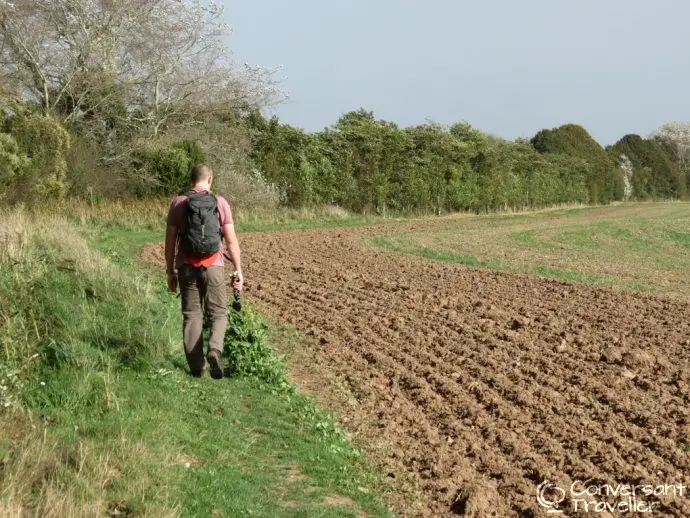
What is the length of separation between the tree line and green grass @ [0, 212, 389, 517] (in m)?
11.8

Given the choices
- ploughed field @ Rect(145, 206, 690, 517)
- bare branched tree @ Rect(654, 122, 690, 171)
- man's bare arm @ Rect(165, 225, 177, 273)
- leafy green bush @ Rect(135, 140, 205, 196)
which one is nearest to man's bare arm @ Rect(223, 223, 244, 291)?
man's bare arm @ Rect(165, 225, 177, 273)

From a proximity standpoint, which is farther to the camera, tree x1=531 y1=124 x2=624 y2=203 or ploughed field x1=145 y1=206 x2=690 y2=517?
tree x1=531 y1=124 x2=624 y2=203

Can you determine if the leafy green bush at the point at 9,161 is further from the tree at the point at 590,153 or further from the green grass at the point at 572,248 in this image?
the tree at the point at 590,153

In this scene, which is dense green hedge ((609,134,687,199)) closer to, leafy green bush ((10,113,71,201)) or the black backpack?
leafy green bush ((10,113,71,201))

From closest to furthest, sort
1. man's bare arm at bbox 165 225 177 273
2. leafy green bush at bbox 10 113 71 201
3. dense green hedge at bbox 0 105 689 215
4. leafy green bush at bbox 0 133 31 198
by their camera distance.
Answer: man's bare arm at bbox 165 225 177 273, leafy green bush at bbox 0 133 31 198, leafy green bush at bbox 10 113 71 201, dense green hedge at bbox 0 105 689 215

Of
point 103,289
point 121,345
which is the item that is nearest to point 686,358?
point 121,345

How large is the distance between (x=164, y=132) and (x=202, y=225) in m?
23.7

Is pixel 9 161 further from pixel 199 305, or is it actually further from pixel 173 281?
pixel 199 305

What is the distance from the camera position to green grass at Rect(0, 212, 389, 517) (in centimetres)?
470

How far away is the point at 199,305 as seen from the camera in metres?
7.51

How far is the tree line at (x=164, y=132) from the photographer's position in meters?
23.4

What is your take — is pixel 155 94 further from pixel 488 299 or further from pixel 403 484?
pixel 403 484

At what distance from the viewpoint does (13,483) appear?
Answer: 4.34 m

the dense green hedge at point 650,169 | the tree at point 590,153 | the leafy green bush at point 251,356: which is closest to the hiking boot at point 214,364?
the leafy green bush at point 251,356
